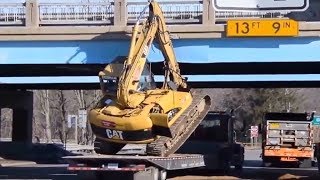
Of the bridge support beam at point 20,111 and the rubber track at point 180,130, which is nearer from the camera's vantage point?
the rubber track at point 180,130

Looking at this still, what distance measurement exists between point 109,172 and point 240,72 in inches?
553

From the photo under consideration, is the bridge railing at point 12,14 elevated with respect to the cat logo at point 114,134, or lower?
elevated

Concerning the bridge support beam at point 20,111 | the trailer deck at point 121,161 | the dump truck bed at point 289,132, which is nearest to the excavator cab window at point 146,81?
the trailer deck at point 121,161

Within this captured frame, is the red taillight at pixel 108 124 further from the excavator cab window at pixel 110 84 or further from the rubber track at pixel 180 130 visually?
the rubber track at pixel 180 130

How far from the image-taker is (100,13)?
26.9 metres

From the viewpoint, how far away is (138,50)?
23.0 metres

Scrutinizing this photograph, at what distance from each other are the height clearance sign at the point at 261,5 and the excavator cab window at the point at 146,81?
13.0 feet

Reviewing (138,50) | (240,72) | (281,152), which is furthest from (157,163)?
(281,152)

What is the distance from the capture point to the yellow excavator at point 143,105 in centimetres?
2156

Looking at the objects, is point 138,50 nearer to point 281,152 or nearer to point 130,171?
point 130,171

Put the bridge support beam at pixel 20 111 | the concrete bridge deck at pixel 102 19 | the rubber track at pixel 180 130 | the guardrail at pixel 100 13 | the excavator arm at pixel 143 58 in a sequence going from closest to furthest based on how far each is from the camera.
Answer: the rubber track at pixel 180 130 → the excavator arm at pixel 143 58 → the concrete bridge deck at pixel 102 19 → the guardrail at pixel 100 13 → the bridge support beam at pixel 20 111

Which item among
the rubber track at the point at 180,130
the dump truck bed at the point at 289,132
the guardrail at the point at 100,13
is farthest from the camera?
the dump truck bed at the point at 289,132

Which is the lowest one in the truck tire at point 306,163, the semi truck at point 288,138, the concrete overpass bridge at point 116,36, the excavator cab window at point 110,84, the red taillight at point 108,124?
the truck tire at point 306,163

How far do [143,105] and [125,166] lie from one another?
79.9 inches
